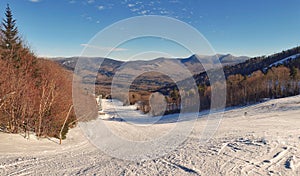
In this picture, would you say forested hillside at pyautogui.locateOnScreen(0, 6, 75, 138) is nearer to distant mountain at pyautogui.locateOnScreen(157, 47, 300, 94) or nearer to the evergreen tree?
the evergreen tree

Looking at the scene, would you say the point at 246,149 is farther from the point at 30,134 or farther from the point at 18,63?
the point at 18,63

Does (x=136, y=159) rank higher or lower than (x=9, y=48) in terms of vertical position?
lower

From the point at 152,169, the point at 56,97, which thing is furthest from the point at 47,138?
the point at 152,169

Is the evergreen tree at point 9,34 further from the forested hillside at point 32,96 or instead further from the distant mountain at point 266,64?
the distant mountain at point 266,64

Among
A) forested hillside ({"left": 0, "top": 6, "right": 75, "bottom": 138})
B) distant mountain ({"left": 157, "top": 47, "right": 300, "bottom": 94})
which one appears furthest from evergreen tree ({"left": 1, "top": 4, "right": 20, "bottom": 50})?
distant mountain ({"left": 157, "top": 47, "right": 300, "bottom": 94})

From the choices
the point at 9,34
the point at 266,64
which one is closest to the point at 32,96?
the point at 9,34

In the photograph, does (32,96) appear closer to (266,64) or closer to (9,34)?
(9,34)

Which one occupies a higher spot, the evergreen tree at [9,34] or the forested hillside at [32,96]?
the evergreen tree at [9,34]

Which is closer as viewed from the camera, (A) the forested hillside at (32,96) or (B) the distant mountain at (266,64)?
(A) the forested hillside at (32,96)

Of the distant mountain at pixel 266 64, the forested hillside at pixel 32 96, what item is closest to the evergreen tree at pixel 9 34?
the forested hillside at pixel 32 96
